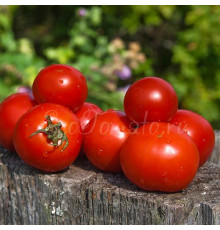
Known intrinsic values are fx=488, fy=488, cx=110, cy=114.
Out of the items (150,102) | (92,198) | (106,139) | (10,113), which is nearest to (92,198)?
(92,198)

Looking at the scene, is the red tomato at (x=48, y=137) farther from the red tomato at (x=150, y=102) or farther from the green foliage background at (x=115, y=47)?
the green foliage background at (x=115, y=47)

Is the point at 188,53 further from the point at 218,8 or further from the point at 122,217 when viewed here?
the point at 122,217

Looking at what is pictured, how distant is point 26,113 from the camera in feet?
6.63

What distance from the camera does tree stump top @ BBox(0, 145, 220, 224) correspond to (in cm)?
175

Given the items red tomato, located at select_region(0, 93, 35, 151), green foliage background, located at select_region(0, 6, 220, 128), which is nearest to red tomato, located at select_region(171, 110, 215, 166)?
red tomato, located at select_region(0, 93, 35, 151)

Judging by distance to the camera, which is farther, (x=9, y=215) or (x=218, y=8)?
(x=218, y=8)

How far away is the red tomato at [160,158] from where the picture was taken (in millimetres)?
1782

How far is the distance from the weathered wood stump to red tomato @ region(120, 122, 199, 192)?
0.19 ft

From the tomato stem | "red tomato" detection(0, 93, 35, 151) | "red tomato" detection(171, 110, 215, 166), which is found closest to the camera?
the tomato stem

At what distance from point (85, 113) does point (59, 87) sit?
19 centimetres

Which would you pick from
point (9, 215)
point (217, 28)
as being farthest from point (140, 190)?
point (217, 28)

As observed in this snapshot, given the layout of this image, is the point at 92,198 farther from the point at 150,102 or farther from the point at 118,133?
the point at 150,102

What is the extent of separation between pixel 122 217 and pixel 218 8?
3379mm

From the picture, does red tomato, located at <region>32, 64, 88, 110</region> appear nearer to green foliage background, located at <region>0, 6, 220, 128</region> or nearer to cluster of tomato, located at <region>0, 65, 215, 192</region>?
Result: cluster of tomato, located at <region>0, 65, 215, 192</region>
